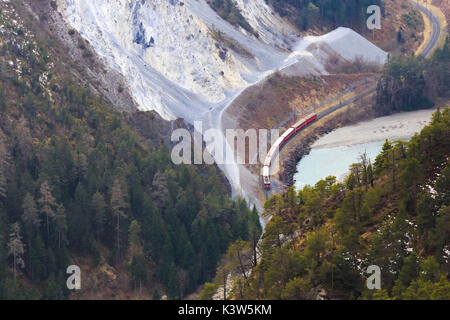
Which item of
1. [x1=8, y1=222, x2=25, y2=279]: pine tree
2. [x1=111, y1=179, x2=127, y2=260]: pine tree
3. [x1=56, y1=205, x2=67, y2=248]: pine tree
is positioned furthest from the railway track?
[x1=8, y1=222, x2=25, y2=279]: pine tree

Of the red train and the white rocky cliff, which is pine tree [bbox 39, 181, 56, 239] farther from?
the red train

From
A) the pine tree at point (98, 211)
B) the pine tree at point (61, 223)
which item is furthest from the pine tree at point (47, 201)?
the pine tree at point (98, 211)

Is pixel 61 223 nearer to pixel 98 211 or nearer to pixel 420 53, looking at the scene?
pixel 98 211

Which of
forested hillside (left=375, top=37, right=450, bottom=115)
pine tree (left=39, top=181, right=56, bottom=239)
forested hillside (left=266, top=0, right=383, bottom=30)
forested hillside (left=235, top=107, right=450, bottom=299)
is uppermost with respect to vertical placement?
forested hillside (left=266, top=0, right=383, bottom=30)

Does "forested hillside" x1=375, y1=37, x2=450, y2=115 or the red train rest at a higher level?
"forested hillside" x1=375, y1=37, x2=450, y2=115

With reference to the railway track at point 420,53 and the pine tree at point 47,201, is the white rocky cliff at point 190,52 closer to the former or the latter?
the railway track at point 420,53

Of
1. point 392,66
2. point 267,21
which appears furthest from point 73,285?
point 267,21

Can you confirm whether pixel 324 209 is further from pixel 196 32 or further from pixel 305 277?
pixel 196 32
